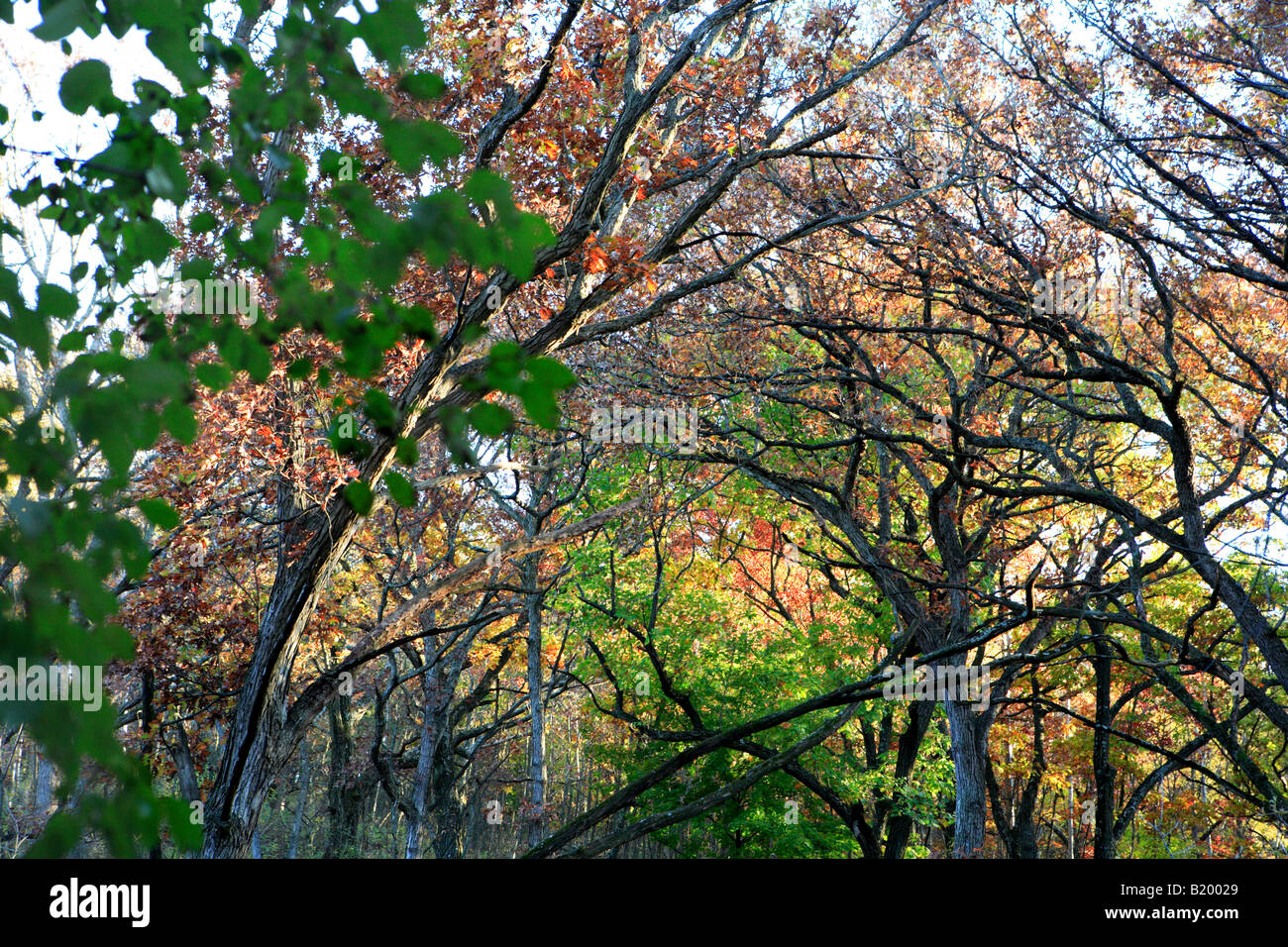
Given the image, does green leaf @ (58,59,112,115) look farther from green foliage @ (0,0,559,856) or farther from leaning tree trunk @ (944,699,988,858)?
leaning tree trunk @ (944,699,988,858)

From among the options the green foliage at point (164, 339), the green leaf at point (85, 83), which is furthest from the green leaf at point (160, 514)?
the green leaf at point (85, 83)

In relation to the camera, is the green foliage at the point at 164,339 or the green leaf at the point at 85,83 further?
the green leaf at the point at 85,83

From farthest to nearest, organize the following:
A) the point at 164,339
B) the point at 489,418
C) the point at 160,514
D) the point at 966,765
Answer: the point at 966,765 < the point at 164,339 < the point at 489,418 < the point at 160,514

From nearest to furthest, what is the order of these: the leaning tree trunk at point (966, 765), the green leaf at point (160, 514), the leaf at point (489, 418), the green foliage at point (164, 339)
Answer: the green foliage at point (164, 339) < the green leaf at point (160, 514) < the leaf at point (489, 418) < the leaning tree trunk at point (966, 765)

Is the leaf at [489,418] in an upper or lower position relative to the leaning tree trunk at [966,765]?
upper

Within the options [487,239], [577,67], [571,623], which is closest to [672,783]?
[571,623]

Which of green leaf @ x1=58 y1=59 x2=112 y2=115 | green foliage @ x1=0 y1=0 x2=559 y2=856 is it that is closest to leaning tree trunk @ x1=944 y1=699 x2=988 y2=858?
green foliage @ x1=0 y1=0 x2=559 y2=856

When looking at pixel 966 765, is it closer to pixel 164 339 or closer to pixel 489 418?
pixel 489 418

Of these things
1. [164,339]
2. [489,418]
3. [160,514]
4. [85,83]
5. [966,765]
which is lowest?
[966,765]

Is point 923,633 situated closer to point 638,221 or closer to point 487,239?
point 638,221

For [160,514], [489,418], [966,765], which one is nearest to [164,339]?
[160,514]

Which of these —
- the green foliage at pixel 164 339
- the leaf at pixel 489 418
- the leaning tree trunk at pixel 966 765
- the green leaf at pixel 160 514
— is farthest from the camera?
the leaning tree trunk at pixel 966 765

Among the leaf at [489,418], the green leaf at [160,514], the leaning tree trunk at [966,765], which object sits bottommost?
the leaning tree trunk at [966,765]

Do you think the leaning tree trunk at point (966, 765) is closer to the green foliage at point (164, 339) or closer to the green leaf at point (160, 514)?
the green foliage at point (164, 339)
